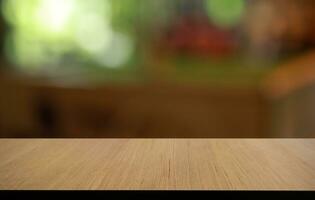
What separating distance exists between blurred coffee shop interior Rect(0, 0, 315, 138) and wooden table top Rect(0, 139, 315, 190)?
2023mm

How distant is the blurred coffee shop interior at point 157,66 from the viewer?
252cm

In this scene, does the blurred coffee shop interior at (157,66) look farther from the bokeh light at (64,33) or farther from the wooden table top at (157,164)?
the wooden table top at (157,164)

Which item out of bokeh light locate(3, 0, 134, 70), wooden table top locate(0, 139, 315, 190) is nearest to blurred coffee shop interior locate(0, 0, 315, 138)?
bokeh light locate(3, 0, 134, 70)

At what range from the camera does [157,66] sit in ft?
8.37

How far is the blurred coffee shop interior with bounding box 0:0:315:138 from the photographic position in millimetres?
2516

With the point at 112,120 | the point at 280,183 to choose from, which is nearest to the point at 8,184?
the point at 280,183

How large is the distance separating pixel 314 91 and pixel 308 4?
18.1 inches

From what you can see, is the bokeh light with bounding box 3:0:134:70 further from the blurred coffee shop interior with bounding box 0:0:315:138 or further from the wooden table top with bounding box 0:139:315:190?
the wooden table top with bounding box 0:139:315:190

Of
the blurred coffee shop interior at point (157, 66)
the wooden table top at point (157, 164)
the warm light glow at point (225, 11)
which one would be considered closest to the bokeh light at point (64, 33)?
the blurred coffee shop interior at point (157, 66)

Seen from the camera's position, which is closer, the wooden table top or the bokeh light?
the wooden table top

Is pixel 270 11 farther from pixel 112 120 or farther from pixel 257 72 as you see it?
pixel 112 120

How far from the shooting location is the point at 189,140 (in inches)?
20.4

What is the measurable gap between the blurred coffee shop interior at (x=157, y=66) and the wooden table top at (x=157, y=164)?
2.02 metres
